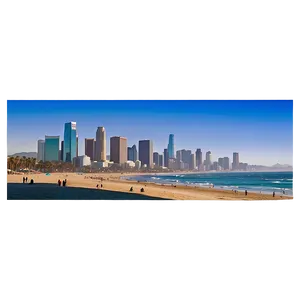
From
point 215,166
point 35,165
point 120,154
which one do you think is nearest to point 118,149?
point 120,154

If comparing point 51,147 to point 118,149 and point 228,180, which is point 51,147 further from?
point 228,180

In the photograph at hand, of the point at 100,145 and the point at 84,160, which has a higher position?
the point at 100,145

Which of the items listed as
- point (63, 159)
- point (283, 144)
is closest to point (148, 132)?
point (63, 159)

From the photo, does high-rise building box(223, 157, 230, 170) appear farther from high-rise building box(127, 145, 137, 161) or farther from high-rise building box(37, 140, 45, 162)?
high-rise building box(37, 140, 45, 162)

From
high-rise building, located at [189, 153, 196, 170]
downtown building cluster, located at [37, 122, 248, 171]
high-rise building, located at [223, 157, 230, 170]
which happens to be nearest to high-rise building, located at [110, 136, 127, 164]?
downtown building cluster, located at [37, 122, 248, 171]

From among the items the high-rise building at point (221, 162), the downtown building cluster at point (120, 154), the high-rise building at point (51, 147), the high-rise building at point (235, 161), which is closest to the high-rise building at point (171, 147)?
the downtown building cluster at point (120, 154)

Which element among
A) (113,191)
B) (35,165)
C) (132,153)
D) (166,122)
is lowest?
(113,191)

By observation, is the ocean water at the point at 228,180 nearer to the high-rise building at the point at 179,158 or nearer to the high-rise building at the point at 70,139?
the high-rise building at the point at 179,158

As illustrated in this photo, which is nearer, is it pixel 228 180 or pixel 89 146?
pixel 89 146
